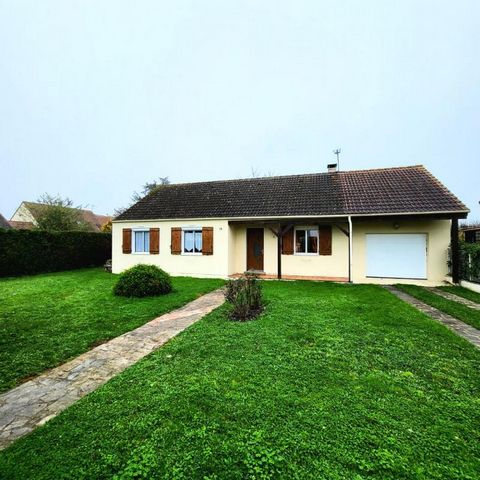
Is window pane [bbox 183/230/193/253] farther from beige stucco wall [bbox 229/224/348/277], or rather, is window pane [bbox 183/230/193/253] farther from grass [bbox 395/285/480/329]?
grass [bbox 395/285/480/329]

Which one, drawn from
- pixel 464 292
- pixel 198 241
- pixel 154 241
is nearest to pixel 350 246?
pixel 464 292

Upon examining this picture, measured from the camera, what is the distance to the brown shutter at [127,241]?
14781 mm

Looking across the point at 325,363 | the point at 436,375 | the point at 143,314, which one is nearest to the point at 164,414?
the point at 325,363

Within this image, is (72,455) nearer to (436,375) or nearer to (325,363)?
(325,363)

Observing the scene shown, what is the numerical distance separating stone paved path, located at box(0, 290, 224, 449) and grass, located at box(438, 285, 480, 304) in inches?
349

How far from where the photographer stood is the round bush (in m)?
8.62

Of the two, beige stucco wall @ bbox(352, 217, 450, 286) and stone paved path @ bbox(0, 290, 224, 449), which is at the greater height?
beige stucco wall @ bbox(352, 217, 450, 286)

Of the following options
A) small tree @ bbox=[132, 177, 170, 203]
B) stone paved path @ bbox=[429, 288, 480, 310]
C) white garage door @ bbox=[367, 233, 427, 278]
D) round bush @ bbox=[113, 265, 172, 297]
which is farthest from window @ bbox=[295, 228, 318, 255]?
small tree @ bbox=[132, 177, 170, 203]

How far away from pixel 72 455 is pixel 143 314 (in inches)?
184

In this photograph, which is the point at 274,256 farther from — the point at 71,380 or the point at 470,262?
the point at 71,380

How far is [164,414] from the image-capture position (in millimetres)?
2689

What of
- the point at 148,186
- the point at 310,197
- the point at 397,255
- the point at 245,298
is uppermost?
the point at 148,186

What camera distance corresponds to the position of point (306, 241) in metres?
12.9

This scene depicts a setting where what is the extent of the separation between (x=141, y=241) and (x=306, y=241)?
922 centimetres
